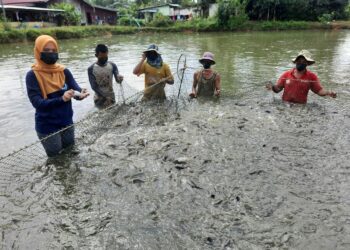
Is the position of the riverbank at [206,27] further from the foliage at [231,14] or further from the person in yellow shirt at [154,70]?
the person in yellow shirt at [154,70]

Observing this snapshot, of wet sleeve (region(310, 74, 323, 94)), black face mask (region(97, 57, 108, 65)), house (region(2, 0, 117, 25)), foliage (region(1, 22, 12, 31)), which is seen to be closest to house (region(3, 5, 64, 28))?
house (region(2, 0, 117, 25))

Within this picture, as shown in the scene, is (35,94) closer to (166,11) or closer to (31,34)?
(31,34)

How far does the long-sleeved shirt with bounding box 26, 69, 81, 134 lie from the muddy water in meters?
0.66

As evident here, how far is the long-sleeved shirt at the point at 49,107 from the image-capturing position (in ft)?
14.2

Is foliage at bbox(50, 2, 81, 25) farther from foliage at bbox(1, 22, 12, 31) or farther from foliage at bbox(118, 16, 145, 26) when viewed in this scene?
foliage at bbox(1, 22, 12, 31)

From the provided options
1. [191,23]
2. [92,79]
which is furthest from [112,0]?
[92,79]

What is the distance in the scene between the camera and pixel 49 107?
4.54 m

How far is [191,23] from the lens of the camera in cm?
4172

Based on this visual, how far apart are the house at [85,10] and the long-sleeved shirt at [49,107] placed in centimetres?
3667

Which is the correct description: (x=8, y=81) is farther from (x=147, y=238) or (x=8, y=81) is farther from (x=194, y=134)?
(x=147, y=238)

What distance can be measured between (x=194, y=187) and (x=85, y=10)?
49.2m

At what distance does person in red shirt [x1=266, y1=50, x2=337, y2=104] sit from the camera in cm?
684

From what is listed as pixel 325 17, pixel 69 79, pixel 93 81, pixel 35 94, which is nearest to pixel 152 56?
pixel 93 81

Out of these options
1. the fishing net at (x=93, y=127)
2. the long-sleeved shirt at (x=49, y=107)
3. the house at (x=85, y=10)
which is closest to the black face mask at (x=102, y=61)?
the fishing net at (x=93, y=127)
